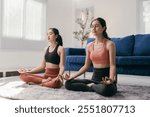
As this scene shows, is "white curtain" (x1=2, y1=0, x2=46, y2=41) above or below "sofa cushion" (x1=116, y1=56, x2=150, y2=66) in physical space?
above

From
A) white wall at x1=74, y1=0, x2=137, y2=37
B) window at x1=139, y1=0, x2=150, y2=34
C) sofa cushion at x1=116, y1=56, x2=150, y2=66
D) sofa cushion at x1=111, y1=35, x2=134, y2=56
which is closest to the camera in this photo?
sofa cushion at x1=116, y1=56, x2=150, y2=66

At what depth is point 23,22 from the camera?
225 inches

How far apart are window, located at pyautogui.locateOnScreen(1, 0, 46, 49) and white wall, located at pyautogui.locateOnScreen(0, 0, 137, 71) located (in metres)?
0.24

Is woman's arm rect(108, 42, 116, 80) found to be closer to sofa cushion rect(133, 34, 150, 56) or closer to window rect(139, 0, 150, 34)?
sofa cushion rect(133, 34, 150, 56)

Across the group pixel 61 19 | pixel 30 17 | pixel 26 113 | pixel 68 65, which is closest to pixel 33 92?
pixel 26 113

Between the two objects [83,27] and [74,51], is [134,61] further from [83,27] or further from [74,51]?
[83,27]

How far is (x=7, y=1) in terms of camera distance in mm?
5309

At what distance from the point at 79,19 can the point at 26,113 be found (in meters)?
5.80

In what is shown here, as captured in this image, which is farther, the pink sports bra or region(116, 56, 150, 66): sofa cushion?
region(116, 56, 150, 66): sofa cushion

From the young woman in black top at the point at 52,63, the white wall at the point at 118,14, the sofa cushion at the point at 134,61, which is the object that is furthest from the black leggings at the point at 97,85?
the white wall at the point at 118,14

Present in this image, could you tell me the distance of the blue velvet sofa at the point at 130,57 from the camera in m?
3.47

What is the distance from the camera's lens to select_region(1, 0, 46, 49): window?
17.3 ft

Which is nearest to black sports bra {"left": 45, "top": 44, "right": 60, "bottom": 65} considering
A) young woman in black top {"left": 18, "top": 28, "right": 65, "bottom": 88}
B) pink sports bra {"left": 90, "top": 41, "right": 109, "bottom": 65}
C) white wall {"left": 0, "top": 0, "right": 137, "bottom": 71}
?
young woman in black top {"left": 18, "top": 28, "right": 65, "bottom": 88}

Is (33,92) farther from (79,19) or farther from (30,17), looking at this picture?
(79,19)
